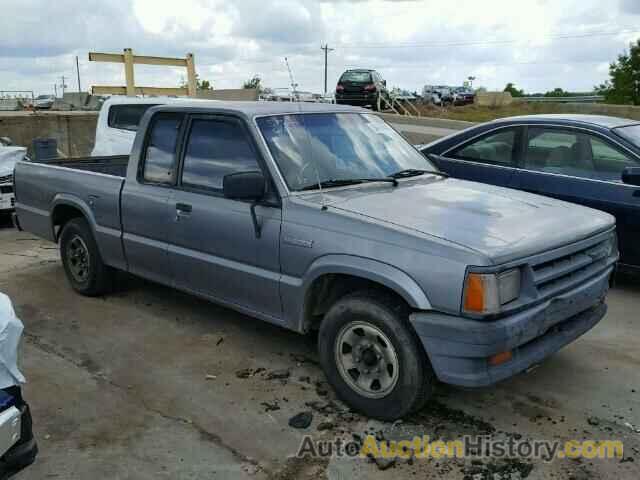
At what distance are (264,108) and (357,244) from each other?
1.51 metres

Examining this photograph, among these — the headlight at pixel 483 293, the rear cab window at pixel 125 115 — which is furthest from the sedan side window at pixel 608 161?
the rear cab window at pixel 125 115

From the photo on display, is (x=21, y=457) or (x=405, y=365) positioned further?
(x=405, y=365)

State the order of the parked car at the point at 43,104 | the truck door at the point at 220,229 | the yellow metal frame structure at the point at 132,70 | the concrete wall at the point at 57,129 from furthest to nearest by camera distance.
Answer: the parked car at the point at 43,104
the yellow metal frame structure at the point at 132,70
the concrete wall at the point at 57,129
the truck door at the point at 220,229

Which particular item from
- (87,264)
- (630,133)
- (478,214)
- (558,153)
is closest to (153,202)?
(87,264)

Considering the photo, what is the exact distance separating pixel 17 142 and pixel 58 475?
42.8 ft

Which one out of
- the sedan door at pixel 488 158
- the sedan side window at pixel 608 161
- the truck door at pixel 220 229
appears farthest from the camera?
the sedan door at pixel 488 158

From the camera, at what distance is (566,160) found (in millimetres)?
6254

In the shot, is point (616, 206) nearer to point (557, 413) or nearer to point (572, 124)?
point (572, 124)

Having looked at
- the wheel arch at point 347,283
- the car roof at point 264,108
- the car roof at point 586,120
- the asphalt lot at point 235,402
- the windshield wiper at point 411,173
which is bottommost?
the asphalt lot at point 235,402

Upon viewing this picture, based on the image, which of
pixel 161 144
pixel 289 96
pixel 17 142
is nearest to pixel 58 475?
pixel 161 144

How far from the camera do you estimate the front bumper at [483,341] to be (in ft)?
10.7

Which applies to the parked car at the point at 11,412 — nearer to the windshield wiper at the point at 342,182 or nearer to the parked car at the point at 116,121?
the windshield wiper at the point at 342,182

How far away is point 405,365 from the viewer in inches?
138

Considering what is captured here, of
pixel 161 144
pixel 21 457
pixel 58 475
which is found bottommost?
pixel 58 475
